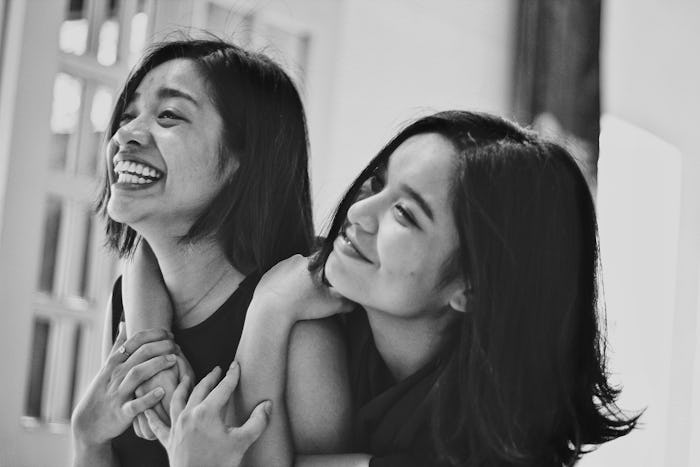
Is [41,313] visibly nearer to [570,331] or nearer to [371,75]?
[371,75]

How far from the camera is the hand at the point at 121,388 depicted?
589 mm

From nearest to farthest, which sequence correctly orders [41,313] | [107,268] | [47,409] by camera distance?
[41,313] < [47,409] < [107,268]

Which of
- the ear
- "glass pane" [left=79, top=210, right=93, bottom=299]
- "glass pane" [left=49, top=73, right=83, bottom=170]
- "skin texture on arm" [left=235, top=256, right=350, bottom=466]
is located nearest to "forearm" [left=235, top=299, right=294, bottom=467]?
"skin texture on arm" [left=235, top=256, right=350, bottom=466]

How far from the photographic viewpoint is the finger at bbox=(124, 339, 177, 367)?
59 cm

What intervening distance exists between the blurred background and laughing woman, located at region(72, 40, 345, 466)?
47 millimetres

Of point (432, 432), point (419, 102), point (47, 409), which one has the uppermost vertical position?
point (419, 102)

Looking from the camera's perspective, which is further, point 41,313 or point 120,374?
point 41,313

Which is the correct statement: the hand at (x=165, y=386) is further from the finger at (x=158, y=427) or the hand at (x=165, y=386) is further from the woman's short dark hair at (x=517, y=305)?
the woman's short dark hair at (x=517, y=305)

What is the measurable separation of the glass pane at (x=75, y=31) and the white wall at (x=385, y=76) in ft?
0.98

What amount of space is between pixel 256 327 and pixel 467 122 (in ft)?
0.57

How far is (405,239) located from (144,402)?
207 millimetres

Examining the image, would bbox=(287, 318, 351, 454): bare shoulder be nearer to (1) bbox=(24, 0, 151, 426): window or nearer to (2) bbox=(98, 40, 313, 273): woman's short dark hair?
(2) bbox=(98, 40, 313, 273): woman's short dark hair

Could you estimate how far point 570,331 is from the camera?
51cm

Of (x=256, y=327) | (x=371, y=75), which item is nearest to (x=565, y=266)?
(x=256, y=327)
